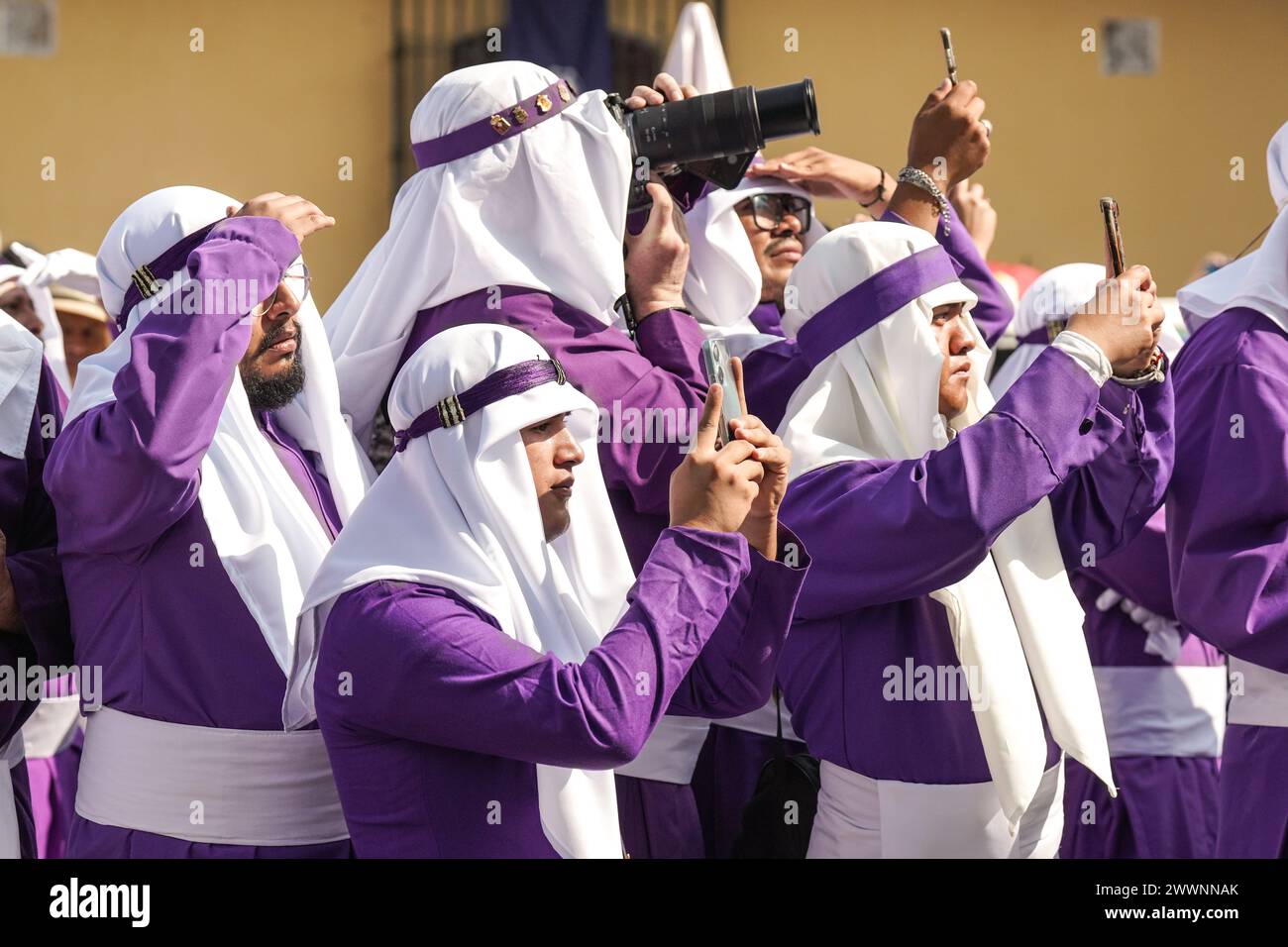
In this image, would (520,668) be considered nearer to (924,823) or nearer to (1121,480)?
(924,823)

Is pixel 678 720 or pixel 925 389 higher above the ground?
pixel 925 389

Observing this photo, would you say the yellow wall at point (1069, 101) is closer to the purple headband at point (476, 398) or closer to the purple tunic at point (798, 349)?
the purple tunic at point (798, 349)

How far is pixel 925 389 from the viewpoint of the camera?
2930 mm

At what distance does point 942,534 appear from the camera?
8.80 ft

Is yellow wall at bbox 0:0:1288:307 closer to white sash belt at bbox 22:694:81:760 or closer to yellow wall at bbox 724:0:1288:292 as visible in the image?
yellow wall at bbox 724:0:1288:292

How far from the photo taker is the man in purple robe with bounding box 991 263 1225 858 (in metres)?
4.13

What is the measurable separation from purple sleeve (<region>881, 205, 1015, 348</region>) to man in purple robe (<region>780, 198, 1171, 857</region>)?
0.62 metres

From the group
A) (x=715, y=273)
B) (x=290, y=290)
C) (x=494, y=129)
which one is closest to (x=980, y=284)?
(x=715, y=273)

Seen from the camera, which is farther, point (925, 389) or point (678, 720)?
point (678, 720)

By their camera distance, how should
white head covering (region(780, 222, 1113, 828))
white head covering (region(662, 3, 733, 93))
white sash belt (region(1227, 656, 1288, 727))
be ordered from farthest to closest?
white head covering (region(662, 3, 733, 93)) → white sash belt (region(1227, 656, 1288, 727)) → white head covering (region(780, 222, 1113, 828))

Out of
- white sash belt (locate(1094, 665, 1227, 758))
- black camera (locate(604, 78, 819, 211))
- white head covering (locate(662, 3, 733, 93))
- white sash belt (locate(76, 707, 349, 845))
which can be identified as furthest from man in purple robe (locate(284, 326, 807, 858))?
white head covering (locate(662, 3, 733, 93))
